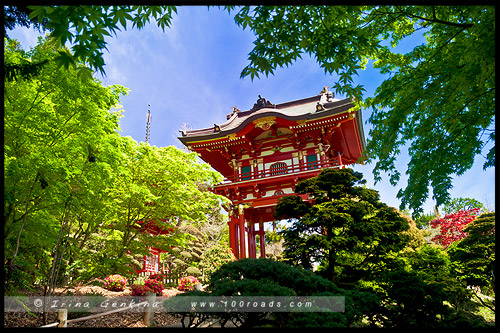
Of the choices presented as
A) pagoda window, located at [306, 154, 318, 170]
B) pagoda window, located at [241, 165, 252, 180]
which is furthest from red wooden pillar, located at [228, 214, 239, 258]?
pagoda window, located at [306, 154, 318, 170]

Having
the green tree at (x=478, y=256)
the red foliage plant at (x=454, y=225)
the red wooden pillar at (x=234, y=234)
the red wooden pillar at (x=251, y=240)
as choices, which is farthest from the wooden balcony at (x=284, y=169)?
the red foliage plant at (x=454, y=225)

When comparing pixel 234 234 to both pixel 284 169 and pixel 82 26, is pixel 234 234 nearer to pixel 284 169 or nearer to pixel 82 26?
pixel 284 169

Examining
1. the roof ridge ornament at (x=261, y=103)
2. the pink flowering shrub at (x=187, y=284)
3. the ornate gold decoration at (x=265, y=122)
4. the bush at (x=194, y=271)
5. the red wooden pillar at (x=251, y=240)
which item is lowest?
the bush at (x=194, y=271)

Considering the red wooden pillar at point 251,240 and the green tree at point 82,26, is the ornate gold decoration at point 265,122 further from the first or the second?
the green tree at point 82,26

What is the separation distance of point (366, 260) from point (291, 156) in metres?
7.46

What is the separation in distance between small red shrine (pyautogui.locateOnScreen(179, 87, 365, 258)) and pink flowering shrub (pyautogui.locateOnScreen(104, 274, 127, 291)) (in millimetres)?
4882

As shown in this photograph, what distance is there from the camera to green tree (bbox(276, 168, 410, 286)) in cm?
664

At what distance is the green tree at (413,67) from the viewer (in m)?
3.18

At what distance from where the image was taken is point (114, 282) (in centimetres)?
943

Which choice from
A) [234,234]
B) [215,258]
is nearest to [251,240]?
[234,234]

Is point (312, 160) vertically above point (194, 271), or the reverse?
point (312, 160)

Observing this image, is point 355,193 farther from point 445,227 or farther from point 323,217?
point 445,227

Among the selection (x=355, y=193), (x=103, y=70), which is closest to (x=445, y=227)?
(x=355, y=193)

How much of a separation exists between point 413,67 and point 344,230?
374 cm
